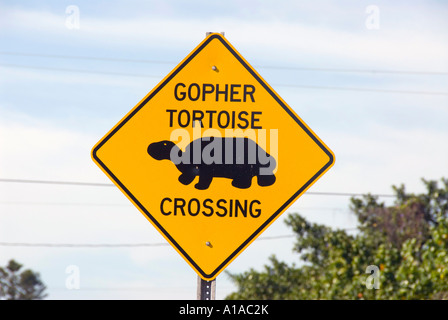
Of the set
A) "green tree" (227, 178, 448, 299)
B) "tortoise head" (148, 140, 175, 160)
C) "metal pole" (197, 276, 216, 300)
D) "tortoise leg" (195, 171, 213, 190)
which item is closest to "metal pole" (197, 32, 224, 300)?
"metal pole" (197, 276, 216, 300)

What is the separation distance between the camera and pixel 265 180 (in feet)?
16.0

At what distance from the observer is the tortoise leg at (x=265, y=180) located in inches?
191

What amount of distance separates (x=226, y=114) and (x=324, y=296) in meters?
12.2

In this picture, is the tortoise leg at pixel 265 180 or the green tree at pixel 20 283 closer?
the tortoise leg at pixel 265 180

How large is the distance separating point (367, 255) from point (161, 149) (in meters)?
13.3

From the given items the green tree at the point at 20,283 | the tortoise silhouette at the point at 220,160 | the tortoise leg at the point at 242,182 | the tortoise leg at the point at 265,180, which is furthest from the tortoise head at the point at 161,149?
the green tree at the point at 20,283

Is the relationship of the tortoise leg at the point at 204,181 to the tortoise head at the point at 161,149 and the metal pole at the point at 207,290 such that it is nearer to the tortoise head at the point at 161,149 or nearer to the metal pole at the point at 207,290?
the tortoise head at the point at 161,149
